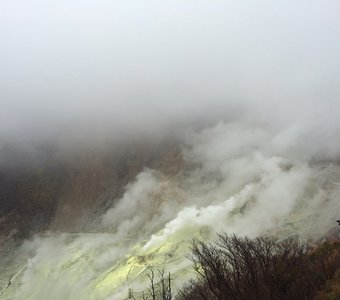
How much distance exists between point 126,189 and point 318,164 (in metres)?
41.7

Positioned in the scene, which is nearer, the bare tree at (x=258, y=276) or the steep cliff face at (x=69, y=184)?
the bare tree at (x=258, y=276)

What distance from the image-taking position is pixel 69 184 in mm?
109625

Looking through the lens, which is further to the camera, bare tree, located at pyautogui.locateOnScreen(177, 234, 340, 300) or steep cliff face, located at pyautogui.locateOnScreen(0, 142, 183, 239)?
steep cliff face, located at pyautogui.locateOnScreen(0, 142, 183, 239)

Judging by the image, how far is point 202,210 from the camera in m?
84.0

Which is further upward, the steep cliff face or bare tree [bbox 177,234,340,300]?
the steep cliff face

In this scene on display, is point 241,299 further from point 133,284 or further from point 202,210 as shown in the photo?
point 202,210

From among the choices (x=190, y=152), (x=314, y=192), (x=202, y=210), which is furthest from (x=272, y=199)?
(x=190, y=152)

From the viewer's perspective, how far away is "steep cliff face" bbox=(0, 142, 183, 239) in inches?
3967

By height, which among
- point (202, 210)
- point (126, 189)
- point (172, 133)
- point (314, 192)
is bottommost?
point (314, 192)

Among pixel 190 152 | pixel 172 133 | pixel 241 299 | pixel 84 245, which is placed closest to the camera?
pixel 241 299

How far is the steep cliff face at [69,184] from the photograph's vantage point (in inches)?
3967

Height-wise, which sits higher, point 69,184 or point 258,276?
point 69,184

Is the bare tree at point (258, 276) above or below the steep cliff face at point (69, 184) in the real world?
below

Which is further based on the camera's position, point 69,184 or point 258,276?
point 69,184
